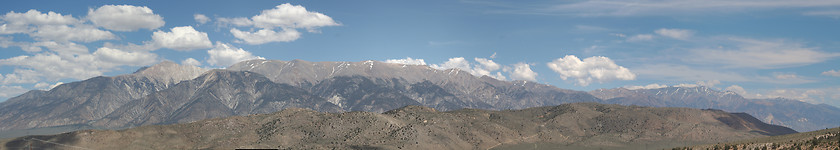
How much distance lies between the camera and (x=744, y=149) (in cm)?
11650

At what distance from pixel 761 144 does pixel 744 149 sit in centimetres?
682

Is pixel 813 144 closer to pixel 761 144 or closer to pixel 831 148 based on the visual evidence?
pixel 831 148

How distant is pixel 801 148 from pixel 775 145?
28.8ft

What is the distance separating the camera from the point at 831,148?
9925 cm

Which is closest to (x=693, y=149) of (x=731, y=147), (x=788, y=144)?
(x=731, y=147)

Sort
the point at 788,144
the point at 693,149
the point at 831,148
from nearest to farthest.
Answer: the point at 831,148 → the point at 788,144 → the point at 693,149

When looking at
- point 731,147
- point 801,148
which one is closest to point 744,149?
point 731,147

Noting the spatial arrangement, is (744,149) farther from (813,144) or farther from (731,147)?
(813,144)

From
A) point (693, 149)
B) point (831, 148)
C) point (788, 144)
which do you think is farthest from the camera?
point (693, 149)

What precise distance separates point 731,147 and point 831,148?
67.1 ft

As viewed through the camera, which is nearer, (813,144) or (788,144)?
(813,144)

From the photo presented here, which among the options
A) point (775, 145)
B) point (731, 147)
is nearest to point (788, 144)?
point (775, 145)

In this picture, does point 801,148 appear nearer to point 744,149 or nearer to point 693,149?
point 744,149

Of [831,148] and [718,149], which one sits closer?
[831,148]
